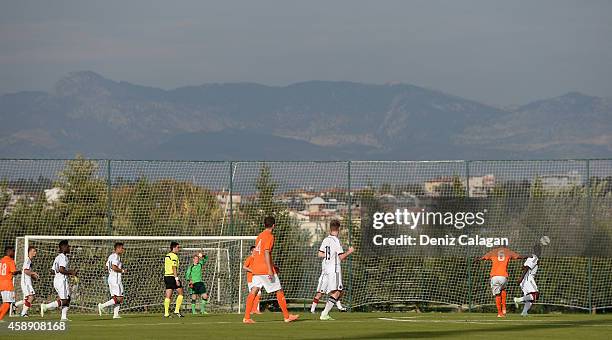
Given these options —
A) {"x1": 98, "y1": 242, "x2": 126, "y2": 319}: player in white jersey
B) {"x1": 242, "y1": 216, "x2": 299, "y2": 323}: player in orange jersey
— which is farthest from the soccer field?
{"x1": 98, "y1": 242, "x2": 126, "y2": 319}: player in white jersey

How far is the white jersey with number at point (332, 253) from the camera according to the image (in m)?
29.8

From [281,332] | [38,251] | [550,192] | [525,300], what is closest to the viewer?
[281,332]

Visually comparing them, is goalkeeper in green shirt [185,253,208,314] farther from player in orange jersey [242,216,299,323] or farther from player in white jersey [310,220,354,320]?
player in orange jersey [242,216,299,323]

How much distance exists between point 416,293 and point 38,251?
36.0 ft

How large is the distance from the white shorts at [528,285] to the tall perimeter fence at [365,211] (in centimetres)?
407

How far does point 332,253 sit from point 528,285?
632 cm

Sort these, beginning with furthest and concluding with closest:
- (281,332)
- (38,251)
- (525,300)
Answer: (38,251), (525,300), (281,332)

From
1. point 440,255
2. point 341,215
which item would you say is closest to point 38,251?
point 341,215

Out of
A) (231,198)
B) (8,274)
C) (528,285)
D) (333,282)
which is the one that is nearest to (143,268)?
(231,198)

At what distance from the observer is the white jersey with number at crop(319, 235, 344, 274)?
29.8 metres

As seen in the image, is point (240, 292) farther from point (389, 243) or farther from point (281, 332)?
point (281, 332)

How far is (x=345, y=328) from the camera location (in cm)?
2561

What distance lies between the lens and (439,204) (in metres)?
38.0

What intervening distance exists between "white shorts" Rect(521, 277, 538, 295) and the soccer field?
2853 millimetres
